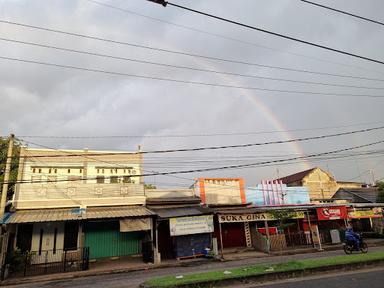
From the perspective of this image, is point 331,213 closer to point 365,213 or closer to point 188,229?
point 365,213

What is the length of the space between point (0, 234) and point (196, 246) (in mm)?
12370

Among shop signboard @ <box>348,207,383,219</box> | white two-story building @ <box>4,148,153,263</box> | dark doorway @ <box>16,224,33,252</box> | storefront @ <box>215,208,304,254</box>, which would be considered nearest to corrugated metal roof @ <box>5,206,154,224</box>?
white two-story building @ <box>4,148,153,263</box>

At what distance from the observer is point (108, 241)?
2289 cm

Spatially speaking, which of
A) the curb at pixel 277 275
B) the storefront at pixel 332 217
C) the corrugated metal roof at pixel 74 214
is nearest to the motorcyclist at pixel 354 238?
the curb at pixel 277 275

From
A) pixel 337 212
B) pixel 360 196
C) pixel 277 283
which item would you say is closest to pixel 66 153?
pixel 277 283

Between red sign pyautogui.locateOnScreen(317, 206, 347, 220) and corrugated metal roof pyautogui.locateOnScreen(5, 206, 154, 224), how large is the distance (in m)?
14.6

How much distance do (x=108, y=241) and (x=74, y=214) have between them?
367cm

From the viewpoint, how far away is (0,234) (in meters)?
18.0

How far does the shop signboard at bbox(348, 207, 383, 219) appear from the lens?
28.8 m

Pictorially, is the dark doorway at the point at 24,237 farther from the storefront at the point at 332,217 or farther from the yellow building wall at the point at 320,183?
the yellow building wall at the point at 320,183

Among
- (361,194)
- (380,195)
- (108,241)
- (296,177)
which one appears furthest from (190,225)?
(296,177)

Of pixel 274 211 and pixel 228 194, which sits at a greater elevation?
pixel 228 194

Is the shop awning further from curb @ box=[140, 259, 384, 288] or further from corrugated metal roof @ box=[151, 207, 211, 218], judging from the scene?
curb @ box=[140, 259, 384, 288]

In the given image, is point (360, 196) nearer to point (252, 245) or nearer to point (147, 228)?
point (252, 245)
